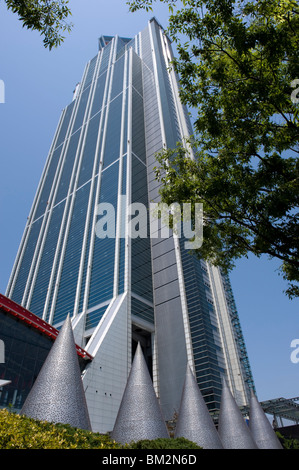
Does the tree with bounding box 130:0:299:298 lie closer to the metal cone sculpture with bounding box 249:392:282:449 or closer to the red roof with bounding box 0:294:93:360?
the metal cone sculpture with bounding box 249:392:282:449

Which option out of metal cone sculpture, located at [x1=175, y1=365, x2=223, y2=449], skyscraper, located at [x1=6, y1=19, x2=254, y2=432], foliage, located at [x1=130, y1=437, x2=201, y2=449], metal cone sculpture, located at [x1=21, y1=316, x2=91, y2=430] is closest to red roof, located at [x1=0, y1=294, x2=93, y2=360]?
skyscraper, located at [x1=6, y1=19, x2=254, y2=432]

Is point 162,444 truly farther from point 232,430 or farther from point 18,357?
point 18,357

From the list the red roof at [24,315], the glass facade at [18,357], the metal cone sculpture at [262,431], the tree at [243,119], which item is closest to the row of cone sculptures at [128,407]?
the metal cone sculpture at [262,431]

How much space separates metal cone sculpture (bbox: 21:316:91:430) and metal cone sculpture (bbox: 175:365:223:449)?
5.51m

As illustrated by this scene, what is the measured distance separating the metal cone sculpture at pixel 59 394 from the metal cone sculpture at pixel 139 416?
218 cm

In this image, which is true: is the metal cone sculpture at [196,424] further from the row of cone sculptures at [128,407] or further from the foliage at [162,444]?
the foliage at [162,444]

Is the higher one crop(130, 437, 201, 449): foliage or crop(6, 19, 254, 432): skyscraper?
crop(6, 19, 254, 432): skyscraper

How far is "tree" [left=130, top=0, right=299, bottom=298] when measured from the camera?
794cm

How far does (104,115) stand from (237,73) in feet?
258

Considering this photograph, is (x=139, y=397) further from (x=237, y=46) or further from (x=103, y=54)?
(x=103, y=54)

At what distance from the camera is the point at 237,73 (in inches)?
349

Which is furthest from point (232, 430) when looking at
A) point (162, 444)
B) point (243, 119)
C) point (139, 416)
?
point (243, 119)

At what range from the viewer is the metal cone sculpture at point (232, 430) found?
15359 mm

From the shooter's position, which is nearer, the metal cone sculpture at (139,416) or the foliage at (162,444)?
the foliage at (162,444)
